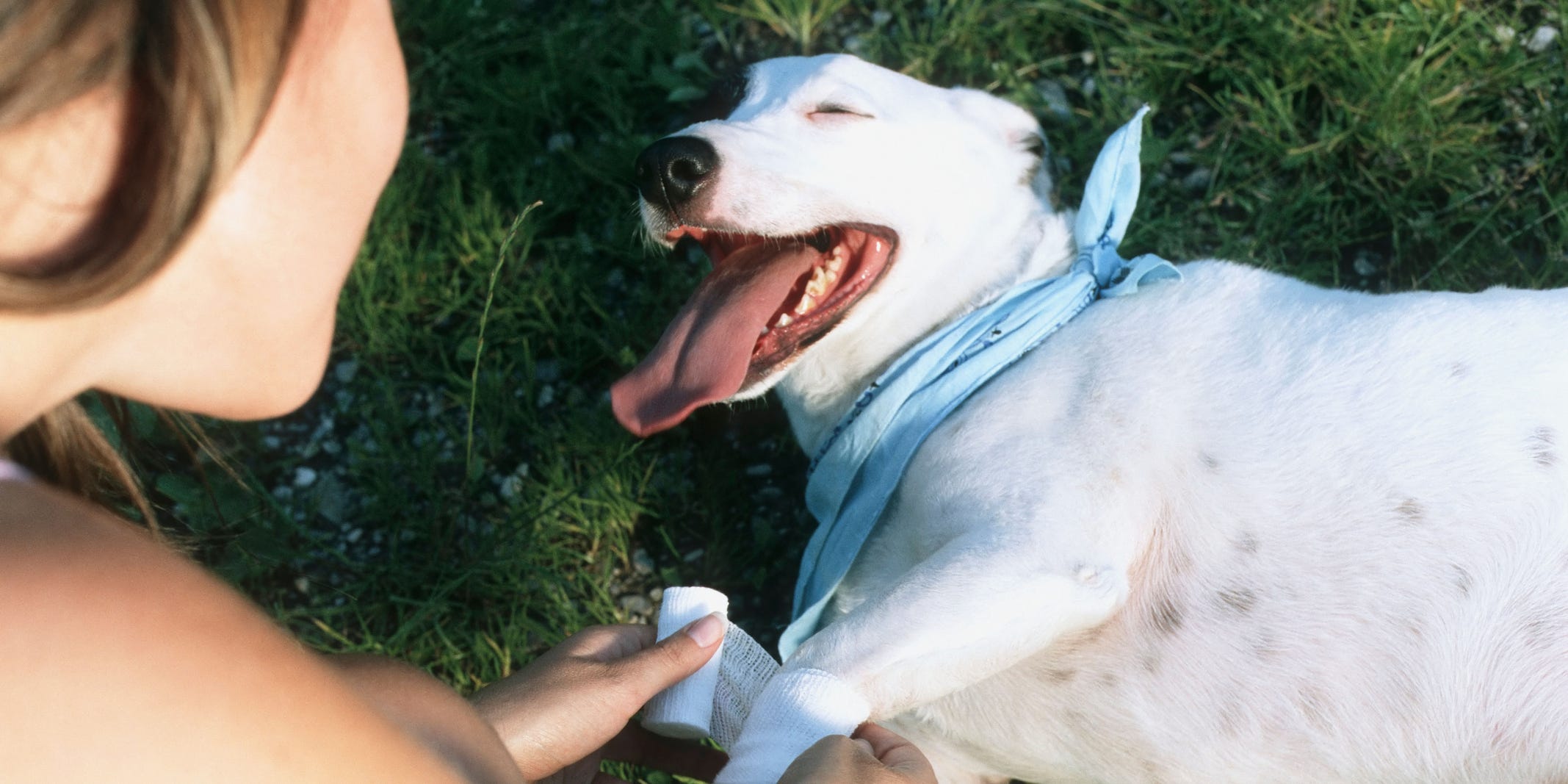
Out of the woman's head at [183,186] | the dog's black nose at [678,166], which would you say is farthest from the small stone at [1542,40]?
the woman's head at [183,186]

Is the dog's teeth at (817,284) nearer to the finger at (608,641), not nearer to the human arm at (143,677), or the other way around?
the finger at (608,641)

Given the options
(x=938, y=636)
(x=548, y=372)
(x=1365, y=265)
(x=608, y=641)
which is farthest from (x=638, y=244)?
(x=1365, y=265)

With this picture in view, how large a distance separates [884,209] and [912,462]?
0.59 m

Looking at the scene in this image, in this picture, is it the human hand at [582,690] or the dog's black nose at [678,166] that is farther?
the dog's black nose at [678,166]

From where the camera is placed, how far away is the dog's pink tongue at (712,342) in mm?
2652

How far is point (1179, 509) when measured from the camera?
7.62ft

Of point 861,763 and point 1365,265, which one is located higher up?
point 861,763

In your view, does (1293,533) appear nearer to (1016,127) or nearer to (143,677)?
(1016,127)

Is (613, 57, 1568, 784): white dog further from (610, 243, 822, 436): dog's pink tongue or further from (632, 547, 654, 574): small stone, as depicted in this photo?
(632, 547, 654, 574): small stone

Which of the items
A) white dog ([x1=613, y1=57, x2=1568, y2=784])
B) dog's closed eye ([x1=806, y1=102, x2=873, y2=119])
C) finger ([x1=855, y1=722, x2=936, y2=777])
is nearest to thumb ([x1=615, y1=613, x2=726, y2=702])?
white dog ([x1=613, y1=57, x2=1568, y2=784])

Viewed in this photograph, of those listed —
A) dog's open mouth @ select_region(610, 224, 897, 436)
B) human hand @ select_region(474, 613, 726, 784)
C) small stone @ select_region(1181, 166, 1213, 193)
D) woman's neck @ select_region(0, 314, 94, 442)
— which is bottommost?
small stone @ select_region(1181, 166, 1213, 193)

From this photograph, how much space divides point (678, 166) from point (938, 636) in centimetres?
118

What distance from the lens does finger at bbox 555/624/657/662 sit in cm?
241

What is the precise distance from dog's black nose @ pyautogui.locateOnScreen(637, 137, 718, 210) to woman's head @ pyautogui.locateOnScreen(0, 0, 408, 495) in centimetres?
93
